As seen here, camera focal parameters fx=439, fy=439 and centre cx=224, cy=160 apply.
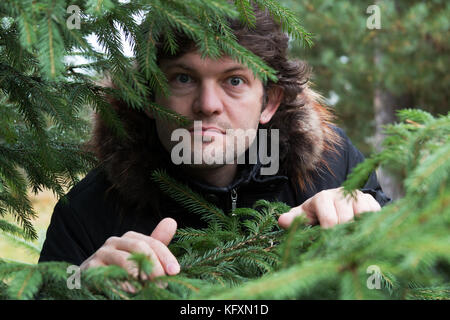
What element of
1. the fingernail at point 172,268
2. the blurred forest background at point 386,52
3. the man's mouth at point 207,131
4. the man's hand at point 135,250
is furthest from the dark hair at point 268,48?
the blurred forest background at point 386,52

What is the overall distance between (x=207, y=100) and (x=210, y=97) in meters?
0.02

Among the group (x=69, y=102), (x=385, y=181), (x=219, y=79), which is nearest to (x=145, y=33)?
(x=69, y=102)

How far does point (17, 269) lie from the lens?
1.00 metres

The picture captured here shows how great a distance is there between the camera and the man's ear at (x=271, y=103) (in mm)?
2568

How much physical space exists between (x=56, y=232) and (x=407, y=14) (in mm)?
6702

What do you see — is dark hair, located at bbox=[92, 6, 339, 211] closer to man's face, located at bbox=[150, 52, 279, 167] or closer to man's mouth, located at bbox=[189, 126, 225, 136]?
man's face, located at bbox=[150, 52, 279, 167]

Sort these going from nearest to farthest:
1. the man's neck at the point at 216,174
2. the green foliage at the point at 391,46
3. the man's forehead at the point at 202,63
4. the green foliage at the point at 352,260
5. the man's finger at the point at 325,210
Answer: the green foliage at the point at 352,260 → the man's finger at the point at 325,210 → the man's forehead at the point at 202,63 → the man's neck at the point at 216,174 → the green foliage at the point at 391,46

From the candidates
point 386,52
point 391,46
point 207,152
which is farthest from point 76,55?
point 386,52

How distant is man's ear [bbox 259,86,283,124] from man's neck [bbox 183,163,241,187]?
13.0 inches

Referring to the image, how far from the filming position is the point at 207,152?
7.08 feet

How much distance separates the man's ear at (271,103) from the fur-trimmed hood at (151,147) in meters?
0.05

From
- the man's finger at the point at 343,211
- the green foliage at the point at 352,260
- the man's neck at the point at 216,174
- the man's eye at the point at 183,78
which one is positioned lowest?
the green foliage at the point at 352,260

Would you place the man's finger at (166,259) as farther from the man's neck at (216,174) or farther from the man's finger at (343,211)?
the man's neck at (216,174)

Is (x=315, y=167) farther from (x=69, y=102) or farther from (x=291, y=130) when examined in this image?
→ (x=69, y=102)
